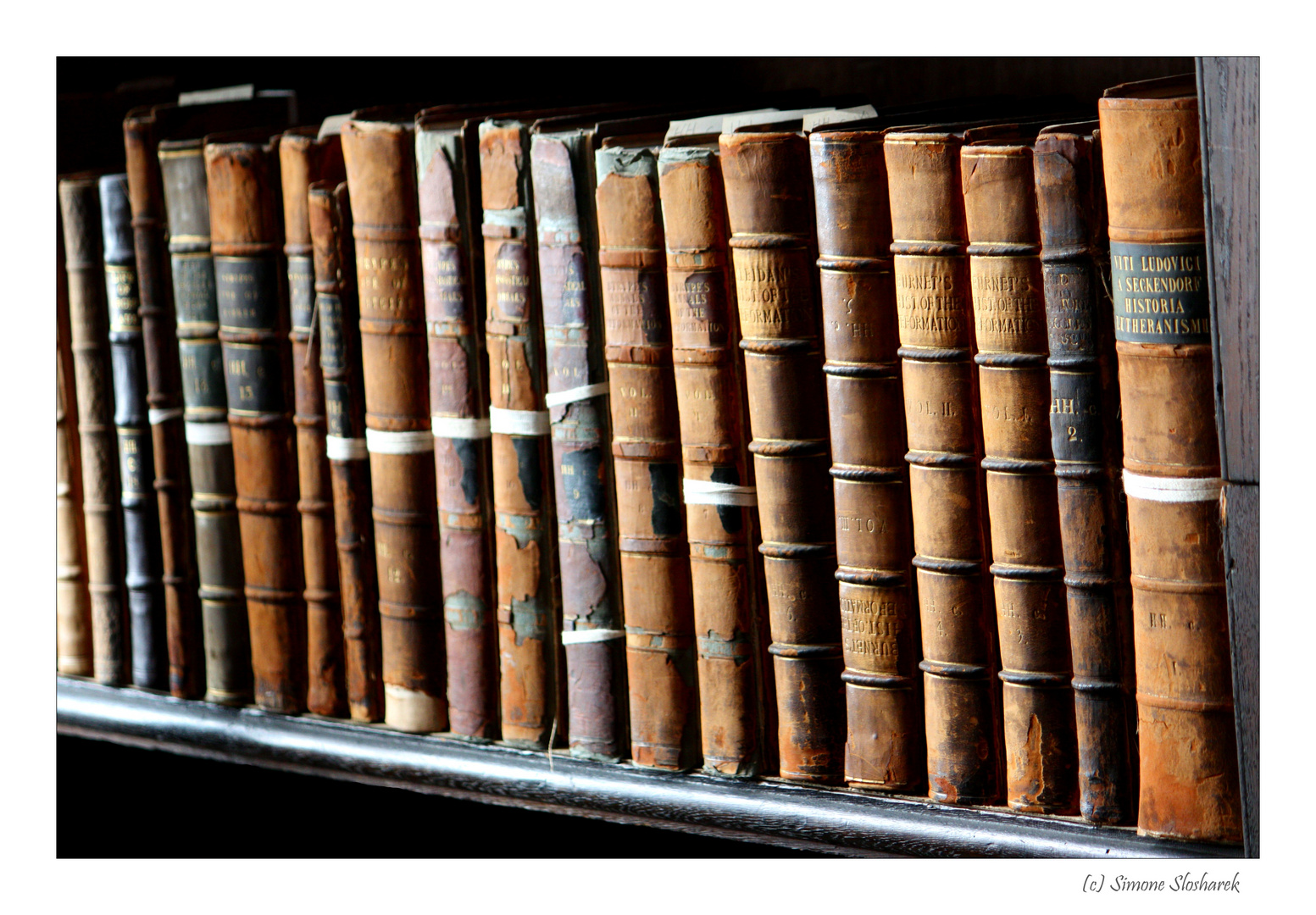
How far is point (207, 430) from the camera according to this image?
1116 mm

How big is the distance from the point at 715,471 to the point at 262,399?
1.27ft

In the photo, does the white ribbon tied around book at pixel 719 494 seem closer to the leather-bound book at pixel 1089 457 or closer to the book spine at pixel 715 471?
the book spine at pixel 715 471

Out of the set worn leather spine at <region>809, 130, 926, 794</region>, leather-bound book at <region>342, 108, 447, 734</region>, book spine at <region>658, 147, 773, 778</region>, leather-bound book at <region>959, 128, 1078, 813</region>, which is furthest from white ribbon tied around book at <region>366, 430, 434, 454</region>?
leather-bound book at <region>959, 128, 1078, 813</region>

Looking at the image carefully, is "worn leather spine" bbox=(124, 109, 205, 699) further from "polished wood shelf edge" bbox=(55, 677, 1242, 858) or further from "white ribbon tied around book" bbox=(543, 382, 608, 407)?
"white ribbon tied around book" bbox=(543, 382, 608, 407)

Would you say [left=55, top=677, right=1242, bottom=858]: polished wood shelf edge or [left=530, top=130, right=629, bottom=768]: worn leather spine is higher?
[left=530, top=130, right=629, bottom=768]: worn leather spine

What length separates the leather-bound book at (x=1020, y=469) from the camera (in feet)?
2.74

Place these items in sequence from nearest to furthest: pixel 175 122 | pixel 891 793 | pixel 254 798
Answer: pixel 891 793, pixel 175 122, pixel 254 798

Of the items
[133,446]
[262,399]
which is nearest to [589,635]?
[262,399]

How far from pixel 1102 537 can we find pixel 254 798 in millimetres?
890

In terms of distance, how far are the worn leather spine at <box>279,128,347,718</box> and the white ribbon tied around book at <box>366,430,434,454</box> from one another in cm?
6

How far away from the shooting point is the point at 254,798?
4.45 feet

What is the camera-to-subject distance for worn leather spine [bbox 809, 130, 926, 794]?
0.87 m
